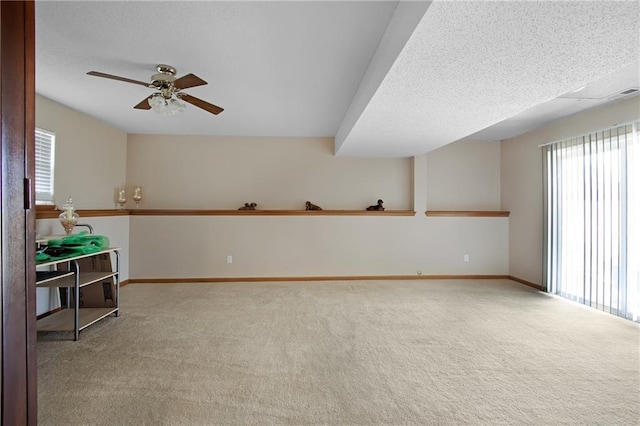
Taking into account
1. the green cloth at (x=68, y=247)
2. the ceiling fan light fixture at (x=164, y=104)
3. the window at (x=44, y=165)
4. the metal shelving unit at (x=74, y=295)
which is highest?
the ceiling fan light fixture at (x=164, y=104)

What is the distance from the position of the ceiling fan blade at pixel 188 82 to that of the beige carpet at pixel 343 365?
210 centimetres

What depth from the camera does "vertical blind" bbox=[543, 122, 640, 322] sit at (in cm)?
311

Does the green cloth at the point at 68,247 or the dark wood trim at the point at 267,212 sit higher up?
the dark wood trim at the point at 267,212

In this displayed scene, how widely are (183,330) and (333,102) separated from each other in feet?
9.25

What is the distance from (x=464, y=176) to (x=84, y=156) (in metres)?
5.76

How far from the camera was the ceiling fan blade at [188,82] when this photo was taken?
2166mm

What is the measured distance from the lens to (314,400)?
1823 millimetres

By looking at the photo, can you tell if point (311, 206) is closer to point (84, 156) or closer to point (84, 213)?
point (84, 213)

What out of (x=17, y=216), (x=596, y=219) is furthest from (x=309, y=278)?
(x=17, y=216)

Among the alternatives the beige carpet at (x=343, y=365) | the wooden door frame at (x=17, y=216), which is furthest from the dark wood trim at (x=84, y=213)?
the wooden door frame at (x=17, y=216)

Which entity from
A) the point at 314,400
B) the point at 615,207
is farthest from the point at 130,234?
the point at 615,207

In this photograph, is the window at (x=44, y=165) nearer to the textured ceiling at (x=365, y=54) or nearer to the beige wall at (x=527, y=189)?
the textured ceiling at (x=365, y=54)

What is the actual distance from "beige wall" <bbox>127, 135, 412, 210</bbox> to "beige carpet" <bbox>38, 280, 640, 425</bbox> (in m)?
Answer: 1.85

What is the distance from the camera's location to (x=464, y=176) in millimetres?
5191
